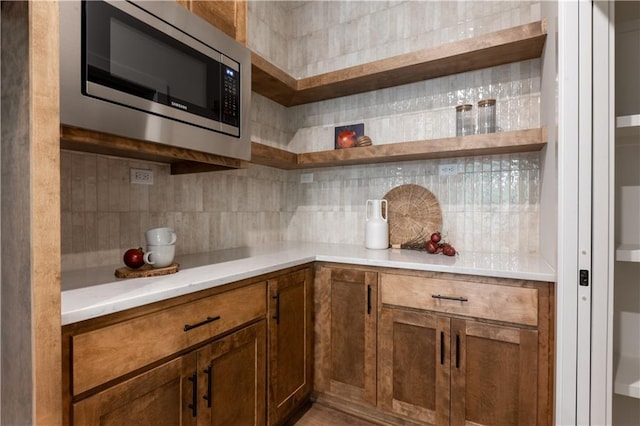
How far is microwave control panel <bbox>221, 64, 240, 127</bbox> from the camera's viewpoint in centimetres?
144

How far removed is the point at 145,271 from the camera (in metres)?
1.27

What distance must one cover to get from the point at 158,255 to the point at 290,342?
31.9 inches

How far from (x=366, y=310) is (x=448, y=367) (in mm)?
464

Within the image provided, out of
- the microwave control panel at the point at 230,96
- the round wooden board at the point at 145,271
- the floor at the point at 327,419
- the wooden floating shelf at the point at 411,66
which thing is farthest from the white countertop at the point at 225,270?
the wooden floating shelf at the point at 411,66

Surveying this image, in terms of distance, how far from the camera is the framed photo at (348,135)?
2277 mm

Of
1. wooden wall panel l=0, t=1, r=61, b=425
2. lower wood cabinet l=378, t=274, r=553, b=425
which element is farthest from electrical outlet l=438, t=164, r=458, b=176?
wooden wall panel l=0, t=1, r=61, b=425

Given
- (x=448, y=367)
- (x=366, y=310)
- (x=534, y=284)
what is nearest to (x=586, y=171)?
(x=534, y=284)

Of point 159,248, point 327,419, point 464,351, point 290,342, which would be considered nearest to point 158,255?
point 159,248

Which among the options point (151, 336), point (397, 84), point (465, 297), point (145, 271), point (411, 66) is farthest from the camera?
point (397, 84)

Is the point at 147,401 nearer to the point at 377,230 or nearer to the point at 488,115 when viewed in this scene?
the point at 377,230

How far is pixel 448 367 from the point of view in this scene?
1.55m

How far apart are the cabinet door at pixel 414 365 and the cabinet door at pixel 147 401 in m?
0.97

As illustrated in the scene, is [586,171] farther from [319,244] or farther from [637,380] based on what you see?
[319,244]

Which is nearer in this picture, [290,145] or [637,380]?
[637,380]
